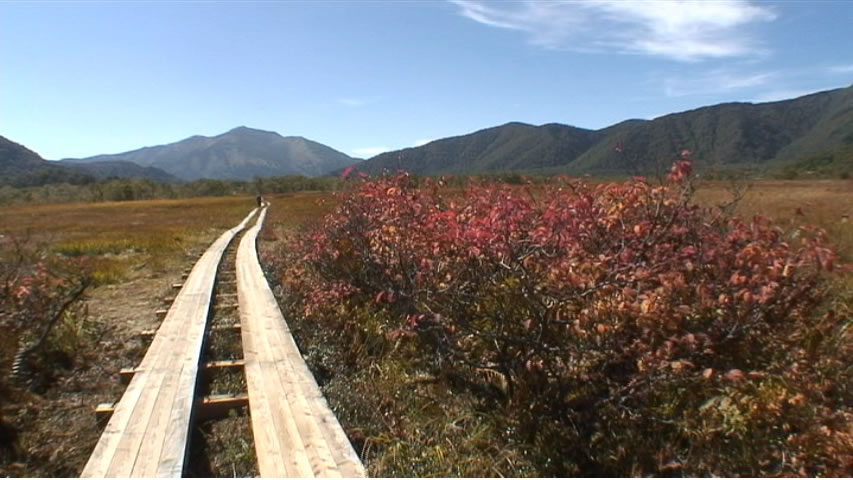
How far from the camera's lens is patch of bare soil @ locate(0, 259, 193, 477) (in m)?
3.35

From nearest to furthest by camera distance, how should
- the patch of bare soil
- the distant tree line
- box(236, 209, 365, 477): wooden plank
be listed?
box(236, 209, 365, 477): wooden plank, the patch of bare soil, the distant tree line

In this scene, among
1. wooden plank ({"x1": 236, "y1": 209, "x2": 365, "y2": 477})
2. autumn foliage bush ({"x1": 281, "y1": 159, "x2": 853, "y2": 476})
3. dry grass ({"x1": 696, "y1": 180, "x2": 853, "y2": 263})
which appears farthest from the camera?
dry grass ({"x1": 696, "y1": 180, "x2": 853, "y2": 263})

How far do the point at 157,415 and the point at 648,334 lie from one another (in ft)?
10.9

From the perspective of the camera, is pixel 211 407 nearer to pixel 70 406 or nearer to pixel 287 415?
pixel 287 415

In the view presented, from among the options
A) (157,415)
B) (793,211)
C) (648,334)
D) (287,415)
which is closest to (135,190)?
(793,211)

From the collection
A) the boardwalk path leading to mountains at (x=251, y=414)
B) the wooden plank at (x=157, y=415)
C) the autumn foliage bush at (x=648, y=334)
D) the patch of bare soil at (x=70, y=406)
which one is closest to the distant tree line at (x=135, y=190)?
the patch of bare soil at (x=70, y=406)

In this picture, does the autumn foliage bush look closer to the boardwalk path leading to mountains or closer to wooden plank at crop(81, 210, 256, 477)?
the boardwalk path leading to mountains

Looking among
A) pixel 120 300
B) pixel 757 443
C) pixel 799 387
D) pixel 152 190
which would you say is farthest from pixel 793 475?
pixel 152 190

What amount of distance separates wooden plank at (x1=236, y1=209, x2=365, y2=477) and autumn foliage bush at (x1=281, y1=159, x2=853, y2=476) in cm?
111

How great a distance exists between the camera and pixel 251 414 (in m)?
3.53

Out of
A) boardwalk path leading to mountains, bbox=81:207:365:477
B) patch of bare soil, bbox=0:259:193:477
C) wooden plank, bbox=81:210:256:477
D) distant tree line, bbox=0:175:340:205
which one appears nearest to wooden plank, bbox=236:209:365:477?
boardwalk path leading to mountains, bbox=81:207:365:477

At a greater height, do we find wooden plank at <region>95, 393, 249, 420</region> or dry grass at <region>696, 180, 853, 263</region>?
dry grass at <region>696, 180, 853, 263</region>

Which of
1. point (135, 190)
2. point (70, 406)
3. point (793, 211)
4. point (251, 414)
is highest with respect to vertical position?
point (793, 211)

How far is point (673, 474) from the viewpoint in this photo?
3.45 m
